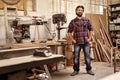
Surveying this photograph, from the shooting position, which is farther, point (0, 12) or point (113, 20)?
point (113, 20)

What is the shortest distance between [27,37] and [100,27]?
393 centimetres

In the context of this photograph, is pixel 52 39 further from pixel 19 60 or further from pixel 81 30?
pixel 19 60

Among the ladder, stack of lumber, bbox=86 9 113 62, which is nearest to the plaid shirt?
the ladder

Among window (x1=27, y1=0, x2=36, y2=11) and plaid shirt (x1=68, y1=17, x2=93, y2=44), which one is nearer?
plaid shirt (x1=68, y1=17, x2=93, y2=44)

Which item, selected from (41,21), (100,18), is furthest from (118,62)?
(41,21)

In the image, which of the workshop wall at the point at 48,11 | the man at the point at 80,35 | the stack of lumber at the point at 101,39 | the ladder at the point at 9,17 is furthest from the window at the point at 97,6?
the ladder at the point at 9,17

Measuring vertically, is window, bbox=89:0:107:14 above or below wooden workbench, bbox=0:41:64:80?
above

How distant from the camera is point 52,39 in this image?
5.68 metres

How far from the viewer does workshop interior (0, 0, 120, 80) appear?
279 cm

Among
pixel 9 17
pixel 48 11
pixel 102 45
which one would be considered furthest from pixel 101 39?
pixel 9 17

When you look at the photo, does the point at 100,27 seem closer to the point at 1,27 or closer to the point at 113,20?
the point at 113,20

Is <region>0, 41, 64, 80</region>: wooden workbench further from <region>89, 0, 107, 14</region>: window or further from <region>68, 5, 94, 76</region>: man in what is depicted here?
<region>89, 0, 107, 14</region>: window

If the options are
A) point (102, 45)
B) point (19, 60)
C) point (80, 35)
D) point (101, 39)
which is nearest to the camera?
point (19, 60)

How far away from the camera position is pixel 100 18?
7.76 meters
